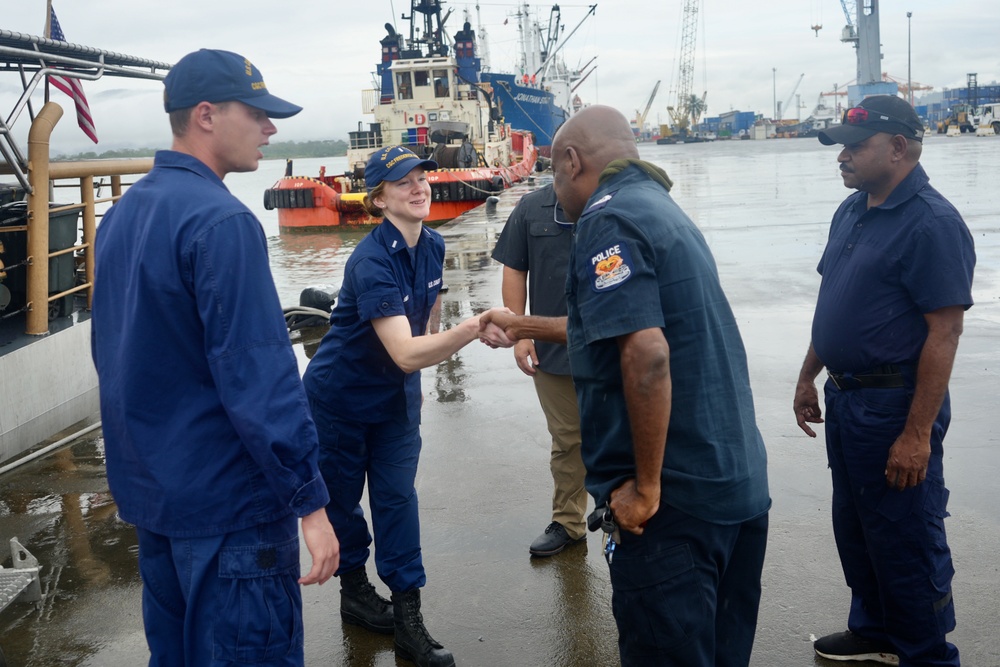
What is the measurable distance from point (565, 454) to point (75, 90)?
469 centimetres

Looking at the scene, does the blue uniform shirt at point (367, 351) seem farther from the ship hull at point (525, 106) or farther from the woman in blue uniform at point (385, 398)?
the ship hull at point (525, 106)

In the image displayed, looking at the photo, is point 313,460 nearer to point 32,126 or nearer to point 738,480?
point 738,480

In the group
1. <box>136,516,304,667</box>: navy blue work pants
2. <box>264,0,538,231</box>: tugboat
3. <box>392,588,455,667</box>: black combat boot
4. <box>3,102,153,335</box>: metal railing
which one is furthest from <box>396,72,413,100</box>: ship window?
<box>136,516,304,667</box>: navy blue work pants

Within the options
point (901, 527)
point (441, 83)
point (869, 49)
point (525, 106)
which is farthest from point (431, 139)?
point (869, 49)

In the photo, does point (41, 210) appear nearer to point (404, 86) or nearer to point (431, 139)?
point (431, 139)

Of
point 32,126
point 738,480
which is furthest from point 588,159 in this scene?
point 32,126

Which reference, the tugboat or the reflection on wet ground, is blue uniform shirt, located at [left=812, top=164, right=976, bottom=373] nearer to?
the reflection on wet ground

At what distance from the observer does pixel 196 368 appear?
2121 mm

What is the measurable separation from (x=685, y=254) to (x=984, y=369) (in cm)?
514

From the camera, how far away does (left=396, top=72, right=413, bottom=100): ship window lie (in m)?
31.9

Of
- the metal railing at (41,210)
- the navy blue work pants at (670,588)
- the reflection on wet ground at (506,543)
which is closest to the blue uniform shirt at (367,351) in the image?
the reflection on wet ground at (506,543)

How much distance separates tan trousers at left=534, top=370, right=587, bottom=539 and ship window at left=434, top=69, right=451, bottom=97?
2902cm

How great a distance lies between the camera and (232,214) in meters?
2.06

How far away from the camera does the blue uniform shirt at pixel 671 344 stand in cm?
217
